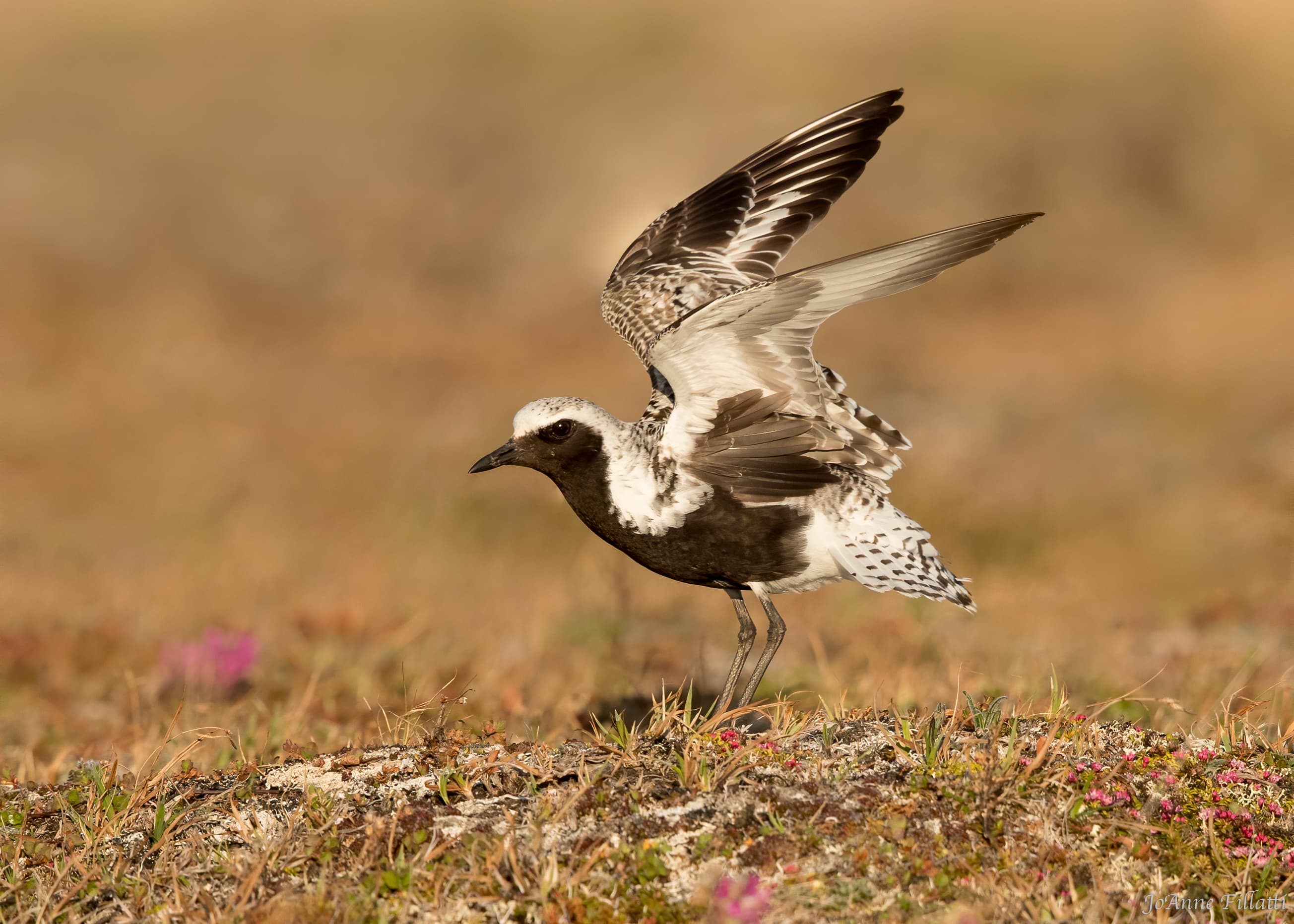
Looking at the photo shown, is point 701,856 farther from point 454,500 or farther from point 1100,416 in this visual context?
point 1100,416

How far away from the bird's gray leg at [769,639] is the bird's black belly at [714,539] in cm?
15

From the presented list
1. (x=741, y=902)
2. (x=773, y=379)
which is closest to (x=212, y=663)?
(x=773, y=379)

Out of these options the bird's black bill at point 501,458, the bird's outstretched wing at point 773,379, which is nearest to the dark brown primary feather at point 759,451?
the bird's outstretched wing at point 773,379

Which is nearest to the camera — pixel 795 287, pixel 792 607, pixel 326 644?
pixel 795 287

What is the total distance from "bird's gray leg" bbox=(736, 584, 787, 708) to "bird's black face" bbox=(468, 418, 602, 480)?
108 cm

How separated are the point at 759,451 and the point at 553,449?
1.03 metres

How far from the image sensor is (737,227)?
777cm

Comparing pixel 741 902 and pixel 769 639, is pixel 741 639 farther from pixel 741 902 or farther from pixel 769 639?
pixel 741 902

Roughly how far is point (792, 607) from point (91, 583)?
21.9ft

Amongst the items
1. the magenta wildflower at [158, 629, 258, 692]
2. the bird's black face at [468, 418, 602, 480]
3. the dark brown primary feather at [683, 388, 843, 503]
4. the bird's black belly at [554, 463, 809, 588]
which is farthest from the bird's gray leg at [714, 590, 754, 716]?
the magenta wildflower at [158, 629, 258, 692]

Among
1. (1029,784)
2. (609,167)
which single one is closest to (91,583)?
(1029,784)

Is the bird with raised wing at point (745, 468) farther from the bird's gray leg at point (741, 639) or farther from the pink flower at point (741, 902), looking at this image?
the pink flower at point (741, 902)

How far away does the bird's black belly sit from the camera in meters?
5.62

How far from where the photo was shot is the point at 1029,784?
13.2 ft
